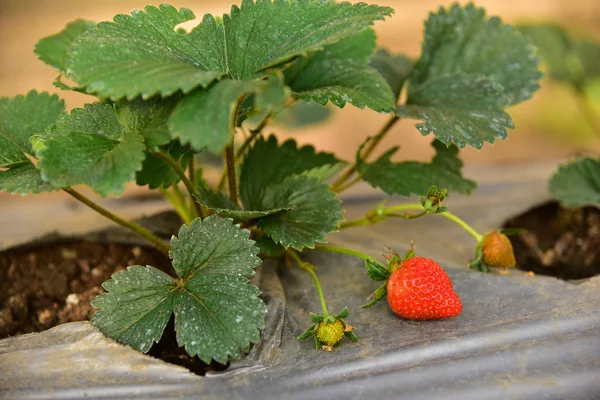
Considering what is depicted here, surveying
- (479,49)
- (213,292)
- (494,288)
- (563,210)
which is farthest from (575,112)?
(213,292)

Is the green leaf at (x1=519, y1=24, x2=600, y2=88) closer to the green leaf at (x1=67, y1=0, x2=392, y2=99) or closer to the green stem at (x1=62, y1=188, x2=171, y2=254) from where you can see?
the green leaf at (x1=67, y1=0, x2=392, y2=99)

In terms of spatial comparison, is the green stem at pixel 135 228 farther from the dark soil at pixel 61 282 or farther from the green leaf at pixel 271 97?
the green leaf at pixel 271 97

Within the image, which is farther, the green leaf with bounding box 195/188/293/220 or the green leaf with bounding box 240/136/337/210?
the green leaf with bounding box 240/136/337/210

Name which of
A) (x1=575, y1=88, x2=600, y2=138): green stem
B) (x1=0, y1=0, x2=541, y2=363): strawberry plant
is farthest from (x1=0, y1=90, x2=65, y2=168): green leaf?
(x1=575, y1=88, x2=600, y2=138): green stem

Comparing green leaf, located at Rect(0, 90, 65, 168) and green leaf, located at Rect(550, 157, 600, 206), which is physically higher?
green leaf, located at Rect(550, 157, 600, 206)

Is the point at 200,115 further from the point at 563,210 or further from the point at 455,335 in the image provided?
the point at 563,210
